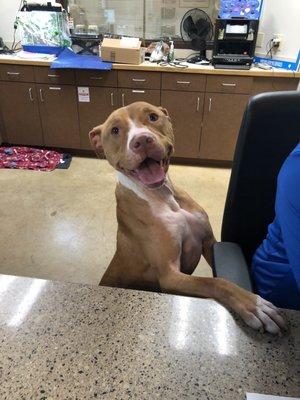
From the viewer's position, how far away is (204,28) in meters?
3.53

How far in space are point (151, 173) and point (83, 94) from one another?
261 centimetres

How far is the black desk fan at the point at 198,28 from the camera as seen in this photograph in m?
3.52

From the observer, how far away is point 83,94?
11.2 ft

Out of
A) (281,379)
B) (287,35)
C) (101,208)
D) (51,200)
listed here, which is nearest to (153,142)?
(281,379)

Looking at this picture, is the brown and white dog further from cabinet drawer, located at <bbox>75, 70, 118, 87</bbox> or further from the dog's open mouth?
cabinet drawer, located at <bbox>75, 70, 118, 87</bbox>

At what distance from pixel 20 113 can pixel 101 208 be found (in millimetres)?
1671

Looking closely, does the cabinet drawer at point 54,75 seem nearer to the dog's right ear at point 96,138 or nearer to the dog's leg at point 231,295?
the dog's right ear at point 96,138

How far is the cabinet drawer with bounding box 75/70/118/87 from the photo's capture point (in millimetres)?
3264

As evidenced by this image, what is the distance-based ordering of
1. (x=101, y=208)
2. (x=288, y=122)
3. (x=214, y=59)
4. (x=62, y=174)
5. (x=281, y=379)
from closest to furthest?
(x=281, y=379), (x=288, y=122), (x=101, y=208), (x=214, y=59), (x=62, y=174)

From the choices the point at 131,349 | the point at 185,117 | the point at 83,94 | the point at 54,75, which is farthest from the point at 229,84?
the point at 131,349

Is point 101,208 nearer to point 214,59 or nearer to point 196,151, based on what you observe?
point 196,151

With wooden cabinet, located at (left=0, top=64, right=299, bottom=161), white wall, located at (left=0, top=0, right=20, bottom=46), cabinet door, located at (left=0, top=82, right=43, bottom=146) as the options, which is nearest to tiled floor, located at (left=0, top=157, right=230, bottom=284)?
wooden cabinet, located at (left=0, top=64, right=299, bottom=161)

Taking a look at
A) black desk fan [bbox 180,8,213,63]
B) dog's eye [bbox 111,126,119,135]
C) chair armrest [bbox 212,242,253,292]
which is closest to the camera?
chair armrest [bbox 212,242,253,292]

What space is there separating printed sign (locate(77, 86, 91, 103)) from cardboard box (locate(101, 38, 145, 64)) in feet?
1.24
